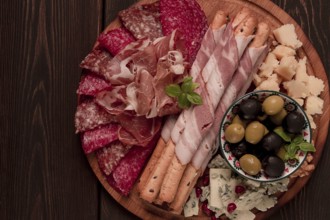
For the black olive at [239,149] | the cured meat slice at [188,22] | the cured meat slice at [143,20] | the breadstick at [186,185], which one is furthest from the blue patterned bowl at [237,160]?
the cured meat slice at [143,20]

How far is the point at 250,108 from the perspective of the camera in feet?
5.23

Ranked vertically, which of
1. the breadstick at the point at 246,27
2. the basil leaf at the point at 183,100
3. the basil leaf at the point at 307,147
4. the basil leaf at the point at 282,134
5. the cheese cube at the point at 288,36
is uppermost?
the breadstick at the point at 246,27

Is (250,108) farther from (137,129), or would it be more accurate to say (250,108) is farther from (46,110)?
(46,110)

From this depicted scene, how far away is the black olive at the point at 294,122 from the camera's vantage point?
5.19 ft

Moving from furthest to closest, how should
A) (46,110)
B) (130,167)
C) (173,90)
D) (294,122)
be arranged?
(46,110), (130,167), (173,90), (294,122)

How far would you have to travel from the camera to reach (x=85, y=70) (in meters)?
1.84

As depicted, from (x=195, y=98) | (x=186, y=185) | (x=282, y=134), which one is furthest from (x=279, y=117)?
(x=186, y=185)

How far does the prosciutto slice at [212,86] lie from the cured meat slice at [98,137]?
0.79 feet

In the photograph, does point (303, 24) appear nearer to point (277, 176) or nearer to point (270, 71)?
point (270, 71)

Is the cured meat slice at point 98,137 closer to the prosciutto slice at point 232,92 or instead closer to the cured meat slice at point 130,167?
the cured meat slice at point 130,167

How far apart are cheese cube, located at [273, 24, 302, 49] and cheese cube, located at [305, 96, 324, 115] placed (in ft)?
0.58

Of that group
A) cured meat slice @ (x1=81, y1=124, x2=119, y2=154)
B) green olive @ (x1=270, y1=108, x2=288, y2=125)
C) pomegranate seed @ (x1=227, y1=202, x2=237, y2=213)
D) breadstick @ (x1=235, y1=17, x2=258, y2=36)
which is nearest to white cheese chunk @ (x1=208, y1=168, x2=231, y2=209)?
pomegranate seed @ (x1=227, y1=202, x2=237, y2=213)

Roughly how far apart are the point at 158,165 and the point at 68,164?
1.21 ft

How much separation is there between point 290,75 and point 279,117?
6.1 inches
